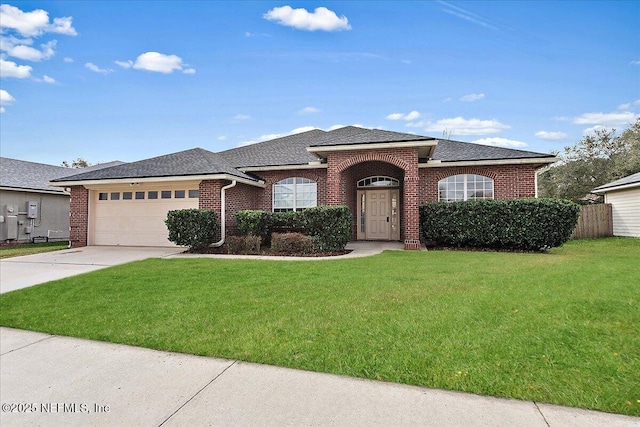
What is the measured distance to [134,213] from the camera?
44.3ft

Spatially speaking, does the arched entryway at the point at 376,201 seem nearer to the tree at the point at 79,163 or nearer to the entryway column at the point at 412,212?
the entryway column at the point at 412,212

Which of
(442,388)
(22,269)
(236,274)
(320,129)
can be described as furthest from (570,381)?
(320,129)

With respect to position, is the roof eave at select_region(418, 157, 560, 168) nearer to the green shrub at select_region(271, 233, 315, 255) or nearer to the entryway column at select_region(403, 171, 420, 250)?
the entryway column at select_region(403, 171, 420, 250)

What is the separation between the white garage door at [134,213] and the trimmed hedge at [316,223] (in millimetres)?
2575

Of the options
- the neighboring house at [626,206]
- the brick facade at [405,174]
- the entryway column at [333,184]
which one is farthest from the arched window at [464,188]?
the neighboring house at [626,206]

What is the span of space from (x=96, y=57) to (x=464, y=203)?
14432 millimetres

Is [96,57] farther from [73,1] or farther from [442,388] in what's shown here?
[442,388]

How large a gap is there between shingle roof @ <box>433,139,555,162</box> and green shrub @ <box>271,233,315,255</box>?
633 cm

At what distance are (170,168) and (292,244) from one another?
598cm

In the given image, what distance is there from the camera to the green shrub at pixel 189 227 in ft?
37.1

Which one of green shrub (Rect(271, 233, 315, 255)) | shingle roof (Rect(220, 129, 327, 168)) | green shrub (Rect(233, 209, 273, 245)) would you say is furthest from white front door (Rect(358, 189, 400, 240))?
green shrub (Rect(271, 233, 315, 255))

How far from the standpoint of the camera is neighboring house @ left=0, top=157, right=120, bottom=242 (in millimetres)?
15719

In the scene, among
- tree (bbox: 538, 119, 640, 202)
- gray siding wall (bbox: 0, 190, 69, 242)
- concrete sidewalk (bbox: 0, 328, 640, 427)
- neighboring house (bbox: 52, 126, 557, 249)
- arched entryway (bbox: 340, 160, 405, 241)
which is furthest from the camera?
tree (bbox: 538, 119, 640, 202)

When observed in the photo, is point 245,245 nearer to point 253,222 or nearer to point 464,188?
point 253,222
